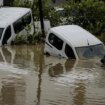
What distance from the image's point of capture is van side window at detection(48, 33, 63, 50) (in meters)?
23.4

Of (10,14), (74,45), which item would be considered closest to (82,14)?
(10,14)

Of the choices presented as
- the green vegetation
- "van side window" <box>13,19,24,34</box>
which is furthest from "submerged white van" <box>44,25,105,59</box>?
the green vegetation

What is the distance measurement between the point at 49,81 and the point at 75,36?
6403 mm

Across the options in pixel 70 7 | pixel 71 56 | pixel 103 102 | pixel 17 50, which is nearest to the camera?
pixel 103 102

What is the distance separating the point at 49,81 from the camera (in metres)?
17.1

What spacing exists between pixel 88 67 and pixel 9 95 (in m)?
5.86

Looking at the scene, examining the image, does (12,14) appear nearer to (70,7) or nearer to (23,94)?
(70,7)

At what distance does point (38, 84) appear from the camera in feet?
54.5

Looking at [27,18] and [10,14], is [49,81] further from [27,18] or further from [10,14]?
[27,18]

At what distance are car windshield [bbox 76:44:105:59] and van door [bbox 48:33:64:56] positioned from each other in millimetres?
1053

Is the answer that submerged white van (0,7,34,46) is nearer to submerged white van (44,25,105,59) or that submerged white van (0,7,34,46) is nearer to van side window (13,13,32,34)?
van side window (13,13,32,34)

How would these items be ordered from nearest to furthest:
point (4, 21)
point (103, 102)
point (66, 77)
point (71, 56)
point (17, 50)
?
point (103, 102) → point (66, 77) → point (71, 56) → point (17, 50) → point (4, 21)

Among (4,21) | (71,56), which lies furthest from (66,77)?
(4,21)

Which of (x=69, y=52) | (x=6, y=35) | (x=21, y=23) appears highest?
(x=21, y=23)
